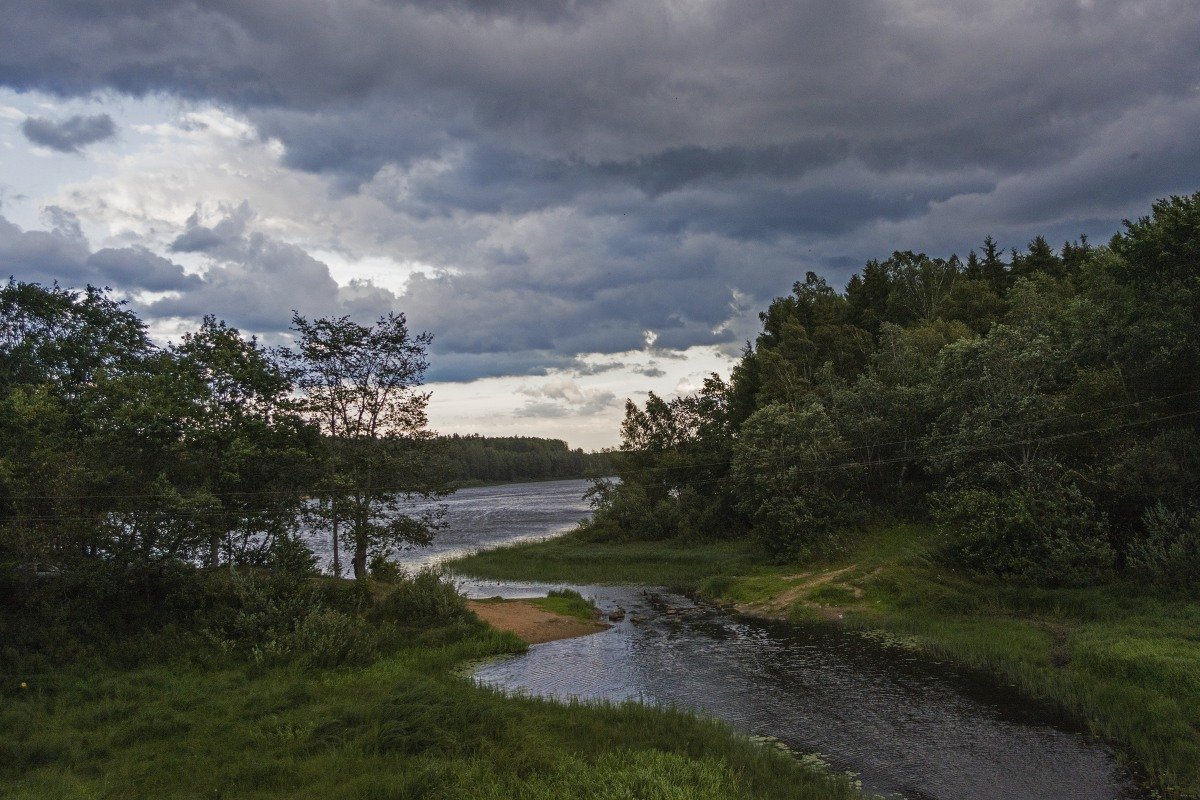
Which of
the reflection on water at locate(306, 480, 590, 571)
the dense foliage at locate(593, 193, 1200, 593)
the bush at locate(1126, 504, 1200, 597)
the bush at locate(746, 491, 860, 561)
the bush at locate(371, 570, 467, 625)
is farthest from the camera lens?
the reflection on water at locate(306, 480, 590, 571)

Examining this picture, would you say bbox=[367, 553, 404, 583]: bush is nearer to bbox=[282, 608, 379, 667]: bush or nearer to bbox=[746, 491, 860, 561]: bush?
bbox=[282, 608, 379, 667]: bush

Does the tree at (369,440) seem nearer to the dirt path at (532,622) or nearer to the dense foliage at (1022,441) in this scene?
the dirt path at (532,622)

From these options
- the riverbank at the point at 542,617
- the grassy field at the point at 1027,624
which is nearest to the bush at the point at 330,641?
the riverbank at the point at 542,617

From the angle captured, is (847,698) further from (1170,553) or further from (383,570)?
(383,570)

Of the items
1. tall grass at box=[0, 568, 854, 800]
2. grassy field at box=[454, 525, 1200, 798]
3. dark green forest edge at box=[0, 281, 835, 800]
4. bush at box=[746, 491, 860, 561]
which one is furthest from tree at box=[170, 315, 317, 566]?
Answer: bush at box=[746, 491, 860, 561]

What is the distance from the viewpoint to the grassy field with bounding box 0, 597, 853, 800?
585 inches

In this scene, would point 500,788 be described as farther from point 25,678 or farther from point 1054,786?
point 25,678

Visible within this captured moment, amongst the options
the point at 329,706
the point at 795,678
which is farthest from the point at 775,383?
the point at 329,706

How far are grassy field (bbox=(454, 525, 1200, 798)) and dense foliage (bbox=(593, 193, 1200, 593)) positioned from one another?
203 centimetres

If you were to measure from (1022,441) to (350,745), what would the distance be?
114 feet

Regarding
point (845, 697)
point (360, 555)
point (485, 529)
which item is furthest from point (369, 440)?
point (485, 529)

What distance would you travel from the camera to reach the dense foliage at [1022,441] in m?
30.6

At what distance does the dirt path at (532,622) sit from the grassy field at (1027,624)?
404 inches

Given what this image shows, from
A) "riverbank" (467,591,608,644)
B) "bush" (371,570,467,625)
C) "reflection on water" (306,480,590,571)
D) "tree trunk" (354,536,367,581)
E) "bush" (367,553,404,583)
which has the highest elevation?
"tree trunk" (354,536,367,581)
